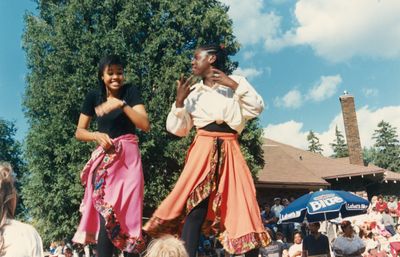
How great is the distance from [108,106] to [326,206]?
10236 mm

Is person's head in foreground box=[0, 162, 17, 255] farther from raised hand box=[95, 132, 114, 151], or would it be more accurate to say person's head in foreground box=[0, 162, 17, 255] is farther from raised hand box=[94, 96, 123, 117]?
raised hand box=[94, 96, 123, 117]

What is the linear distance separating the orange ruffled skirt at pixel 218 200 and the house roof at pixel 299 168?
2256cm

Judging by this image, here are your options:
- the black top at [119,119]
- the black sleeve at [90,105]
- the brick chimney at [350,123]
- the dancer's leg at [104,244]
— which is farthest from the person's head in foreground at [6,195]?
the brick chimney at [350,123]

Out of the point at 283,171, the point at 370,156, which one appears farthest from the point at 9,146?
the point at 370,156

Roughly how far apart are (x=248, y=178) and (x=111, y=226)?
1005mm

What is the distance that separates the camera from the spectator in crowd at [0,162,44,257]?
2.47 meters

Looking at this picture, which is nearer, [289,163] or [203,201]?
[203,201]

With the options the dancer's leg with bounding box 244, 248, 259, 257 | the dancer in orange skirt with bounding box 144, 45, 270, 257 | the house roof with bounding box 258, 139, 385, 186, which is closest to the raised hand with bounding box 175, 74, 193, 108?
the dancer in orange skirt with bounding box 144, 45, 270, 257

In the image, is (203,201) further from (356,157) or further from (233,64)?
(356,157)

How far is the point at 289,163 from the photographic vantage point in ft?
105

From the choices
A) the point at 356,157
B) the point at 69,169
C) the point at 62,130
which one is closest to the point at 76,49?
the point at 62,130

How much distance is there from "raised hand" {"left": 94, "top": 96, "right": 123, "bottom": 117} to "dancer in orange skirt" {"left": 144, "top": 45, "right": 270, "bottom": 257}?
0.44m

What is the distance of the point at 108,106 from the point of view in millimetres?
3475

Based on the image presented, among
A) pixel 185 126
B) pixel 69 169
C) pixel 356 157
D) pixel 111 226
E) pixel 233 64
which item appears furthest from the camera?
pixel 356 157
